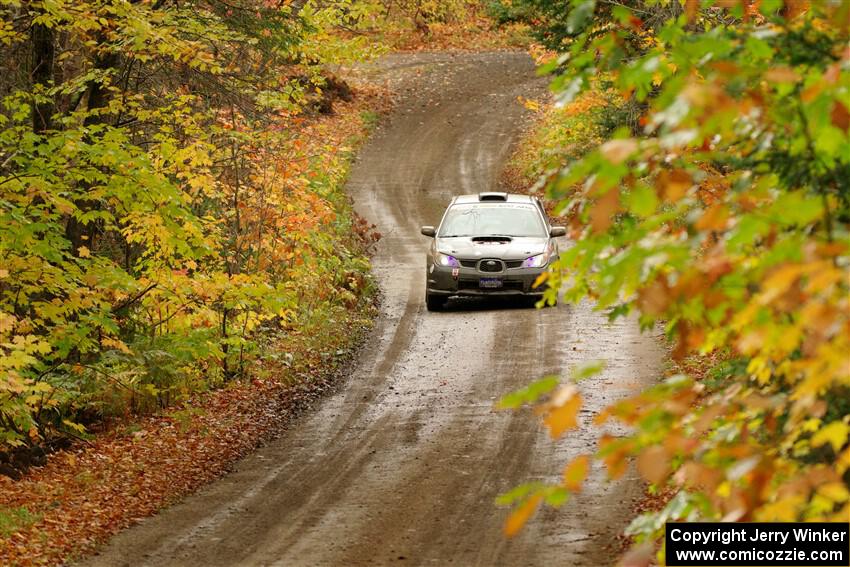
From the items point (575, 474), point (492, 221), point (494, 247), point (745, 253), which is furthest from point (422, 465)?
point (492, 221)

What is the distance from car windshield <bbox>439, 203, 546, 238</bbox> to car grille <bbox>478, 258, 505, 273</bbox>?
787 millimetres

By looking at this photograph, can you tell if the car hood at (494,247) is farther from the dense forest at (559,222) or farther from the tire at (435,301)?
the dense forest at (559,222)

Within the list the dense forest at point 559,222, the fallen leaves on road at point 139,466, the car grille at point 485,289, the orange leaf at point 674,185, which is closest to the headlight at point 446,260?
the car grille at point 485,289

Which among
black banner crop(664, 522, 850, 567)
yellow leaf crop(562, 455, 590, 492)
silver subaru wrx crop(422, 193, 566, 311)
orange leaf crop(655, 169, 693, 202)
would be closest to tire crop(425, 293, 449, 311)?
silver subaru wrx crop(422, 193, 566, 311)

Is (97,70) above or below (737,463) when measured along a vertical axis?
above

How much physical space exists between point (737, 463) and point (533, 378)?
10.5 meters

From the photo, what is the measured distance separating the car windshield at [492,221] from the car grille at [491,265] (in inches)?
31.0

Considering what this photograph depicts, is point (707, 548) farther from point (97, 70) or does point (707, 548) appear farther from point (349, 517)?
point (97, 70)

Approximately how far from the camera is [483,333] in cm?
1664

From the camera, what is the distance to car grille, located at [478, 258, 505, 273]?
17578mm

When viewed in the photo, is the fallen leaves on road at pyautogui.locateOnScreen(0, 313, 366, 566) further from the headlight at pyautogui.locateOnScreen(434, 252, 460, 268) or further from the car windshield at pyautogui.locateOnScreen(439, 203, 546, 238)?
the car windshield at pyautogui.locateOnScreen(439, 203, 546, 238)

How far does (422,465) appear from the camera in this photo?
1078cm

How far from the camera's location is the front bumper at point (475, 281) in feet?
57.6

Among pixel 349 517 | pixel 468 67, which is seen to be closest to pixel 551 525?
pixel 349 517
